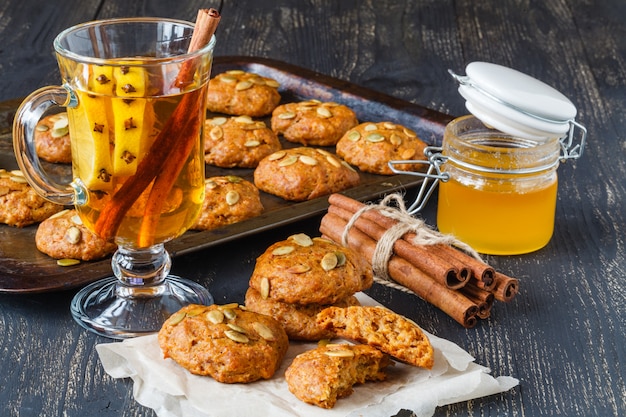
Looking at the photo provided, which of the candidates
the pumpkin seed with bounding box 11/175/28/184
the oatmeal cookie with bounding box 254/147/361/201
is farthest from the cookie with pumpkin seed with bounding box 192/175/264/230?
the pumpkin seed with bounding box 11/175/28/184

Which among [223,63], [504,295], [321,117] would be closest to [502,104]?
[504,295]

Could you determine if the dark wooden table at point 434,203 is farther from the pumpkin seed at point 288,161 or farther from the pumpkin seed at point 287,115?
the pumpkin seed at point 287,115

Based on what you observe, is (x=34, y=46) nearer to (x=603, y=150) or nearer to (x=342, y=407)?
(x=603, y=150)

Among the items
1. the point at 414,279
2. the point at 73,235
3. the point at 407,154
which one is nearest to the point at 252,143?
the point at 407,154

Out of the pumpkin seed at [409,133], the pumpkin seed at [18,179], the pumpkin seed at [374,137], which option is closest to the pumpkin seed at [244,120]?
the pumpkin seed at [374,137]

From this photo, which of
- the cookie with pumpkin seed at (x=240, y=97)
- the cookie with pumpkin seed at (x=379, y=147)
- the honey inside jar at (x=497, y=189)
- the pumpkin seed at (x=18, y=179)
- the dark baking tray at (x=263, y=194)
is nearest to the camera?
the dark baking tray at (x=263, y=194)

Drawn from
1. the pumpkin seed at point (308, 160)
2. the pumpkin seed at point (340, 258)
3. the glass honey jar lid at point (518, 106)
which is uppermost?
the glass honey jar lid at point (518, 106)
